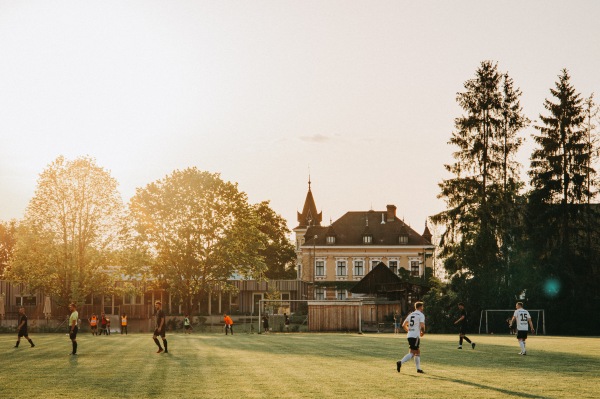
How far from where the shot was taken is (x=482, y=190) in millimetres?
53344

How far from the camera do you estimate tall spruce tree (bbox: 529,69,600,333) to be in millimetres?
50750

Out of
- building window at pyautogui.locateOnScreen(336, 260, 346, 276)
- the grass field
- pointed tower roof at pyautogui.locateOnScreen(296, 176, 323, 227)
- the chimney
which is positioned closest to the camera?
the grass field

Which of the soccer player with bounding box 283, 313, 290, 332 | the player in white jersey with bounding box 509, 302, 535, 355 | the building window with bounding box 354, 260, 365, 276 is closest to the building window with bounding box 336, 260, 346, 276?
the building window with bounding box 354, 260, 365, 276

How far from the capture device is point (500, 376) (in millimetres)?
18891

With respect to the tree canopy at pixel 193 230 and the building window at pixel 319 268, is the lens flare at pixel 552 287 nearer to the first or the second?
the tree canopy at pixel 193 230

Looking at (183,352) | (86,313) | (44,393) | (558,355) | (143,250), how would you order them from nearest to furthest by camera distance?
(44,393), (558,355), (183,352), (143,250), (86,313)

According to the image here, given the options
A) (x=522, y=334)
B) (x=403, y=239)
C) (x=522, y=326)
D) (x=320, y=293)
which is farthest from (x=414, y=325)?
(x=403, y=239)

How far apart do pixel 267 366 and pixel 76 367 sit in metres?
5.72

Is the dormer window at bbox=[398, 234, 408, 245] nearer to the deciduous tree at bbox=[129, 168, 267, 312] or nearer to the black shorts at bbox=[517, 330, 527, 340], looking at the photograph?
the deciduous tree at bbox=[129, 168, 267, 312]

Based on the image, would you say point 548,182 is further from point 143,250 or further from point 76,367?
point 76,367

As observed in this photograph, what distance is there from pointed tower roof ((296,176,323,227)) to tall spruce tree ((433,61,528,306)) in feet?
190

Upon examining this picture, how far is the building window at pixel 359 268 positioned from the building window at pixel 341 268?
1.42 meters

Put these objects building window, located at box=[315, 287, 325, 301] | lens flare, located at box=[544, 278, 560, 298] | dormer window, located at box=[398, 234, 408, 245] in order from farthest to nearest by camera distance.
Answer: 1. dormer window, located at box=[398, 234, 408, 245]
2. building window, located at box=[315, 287, 325, 301]
3. lens flare, located at box=[544, 278, 560, 298]

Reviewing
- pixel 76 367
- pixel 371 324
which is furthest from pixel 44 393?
pixel 371 324
